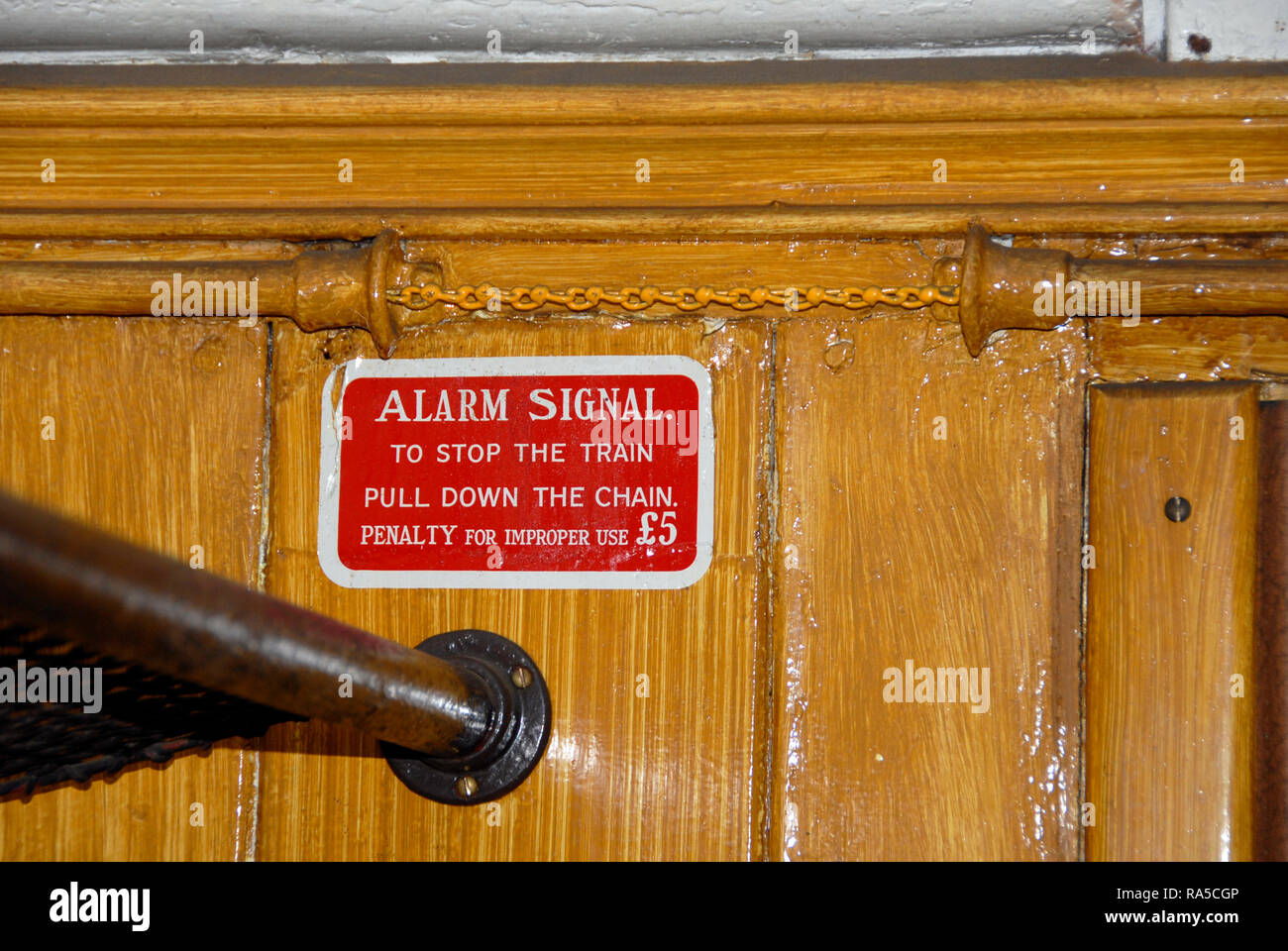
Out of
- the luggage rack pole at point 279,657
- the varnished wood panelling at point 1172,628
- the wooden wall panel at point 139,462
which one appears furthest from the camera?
the wooden wall panel at point 139,462

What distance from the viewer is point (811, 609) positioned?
1.11 meters

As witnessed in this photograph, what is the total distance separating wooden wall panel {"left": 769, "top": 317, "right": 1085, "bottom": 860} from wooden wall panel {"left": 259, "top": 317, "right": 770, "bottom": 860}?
1.7 inches

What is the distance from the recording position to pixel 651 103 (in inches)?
43.1

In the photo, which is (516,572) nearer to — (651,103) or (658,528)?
(658,528)

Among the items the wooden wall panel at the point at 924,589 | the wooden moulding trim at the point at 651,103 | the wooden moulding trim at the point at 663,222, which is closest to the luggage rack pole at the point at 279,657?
the wooden wall panel at the point at 924,589

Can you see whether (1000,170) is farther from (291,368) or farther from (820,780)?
(291,368)

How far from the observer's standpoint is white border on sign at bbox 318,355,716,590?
112 centimetres

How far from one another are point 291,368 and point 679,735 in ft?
2.01

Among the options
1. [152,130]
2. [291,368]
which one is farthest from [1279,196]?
[152,130]

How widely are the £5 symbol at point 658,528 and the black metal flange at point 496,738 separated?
185 mm

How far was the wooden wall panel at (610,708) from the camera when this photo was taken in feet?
3.61

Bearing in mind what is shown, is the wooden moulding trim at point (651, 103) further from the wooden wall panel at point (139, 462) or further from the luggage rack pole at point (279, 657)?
the luggage rack pole at point (279, 657)

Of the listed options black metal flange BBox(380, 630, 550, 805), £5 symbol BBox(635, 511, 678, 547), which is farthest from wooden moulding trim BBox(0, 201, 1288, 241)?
black metal flange BBox(380, 630, 550, 805)

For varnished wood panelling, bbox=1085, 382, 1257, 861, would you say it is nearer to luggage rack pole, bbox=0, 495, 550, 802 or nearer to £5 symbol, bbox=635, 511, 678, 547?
£5 symbol, bbox=635, 511, 678, 547
